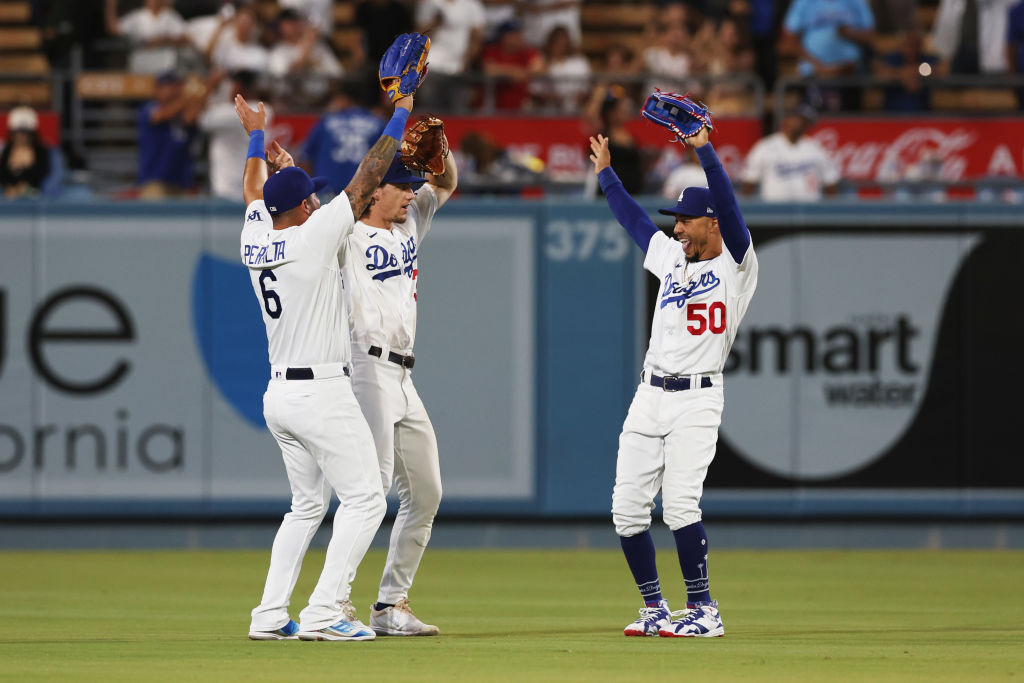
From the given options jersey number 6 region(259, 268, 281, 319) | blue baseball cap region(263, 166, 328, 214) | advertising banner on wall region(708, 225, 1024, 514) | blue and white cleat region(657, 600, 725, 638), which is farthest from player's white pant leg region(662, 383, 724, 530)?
advertising banner on wall region(708, 225, 1024, 514)

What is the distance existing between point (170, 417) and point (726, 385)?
4654mm

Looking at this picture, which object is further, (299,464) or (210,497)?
(210,497)

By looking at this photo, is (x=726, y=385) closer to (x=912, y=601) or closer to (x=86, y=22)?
(x=912, y=601)

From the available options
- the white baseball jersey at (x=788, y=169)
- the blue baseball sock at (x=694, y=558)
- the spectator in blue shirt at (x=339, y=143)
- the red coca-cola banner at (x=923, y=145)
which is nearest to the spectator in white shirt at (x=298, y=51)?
the spectator in blue shirt at (x=339, y=143)

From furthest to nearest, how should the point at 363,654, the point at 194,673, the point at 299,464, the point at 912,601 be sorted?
the point at 912,601 → the point at 299,464 → the point at 363,654 → the point at 194,673

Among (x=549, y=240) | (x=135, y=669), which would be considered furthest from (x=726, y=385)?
(x=135, y=669)

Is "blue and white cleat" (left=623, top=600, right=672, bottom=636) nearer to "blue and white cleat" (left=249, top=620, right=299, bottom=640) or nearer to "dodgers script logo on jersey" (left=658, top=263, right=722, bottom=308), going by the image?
"dodgers script logo on jersey" (left=658, top=263, right=722, bottom=308)

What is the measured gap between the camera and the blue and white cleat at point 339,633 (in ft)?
Answer: 25.2

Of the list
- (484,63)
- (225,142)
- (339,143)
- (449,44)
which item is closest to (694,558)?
(339,143)

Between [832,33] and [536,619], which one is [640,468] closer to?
[536,619]

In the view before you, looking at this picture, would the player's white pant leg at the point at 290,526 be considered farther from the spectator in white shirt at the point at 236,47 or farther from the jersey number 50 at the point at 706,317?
the spectator in white shirt at the point at 236,47

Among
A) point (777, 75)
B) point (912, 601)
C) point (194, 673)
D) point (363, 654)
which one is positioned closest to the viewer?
point (194, 673)

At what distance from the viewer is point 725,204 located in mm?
7836

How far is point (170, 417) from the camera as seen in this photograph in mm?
13281
